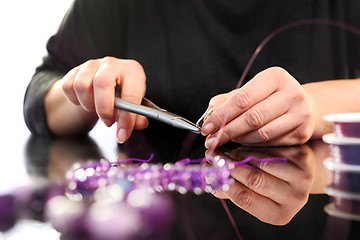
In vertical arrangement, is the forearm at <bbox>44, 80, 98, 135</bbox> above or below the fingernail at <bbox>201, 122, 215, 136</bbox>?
below

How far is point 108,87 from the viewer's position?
68 centimetres

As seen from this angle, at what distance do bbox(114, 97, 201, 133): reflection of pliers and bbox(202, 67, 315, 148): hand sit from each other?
0.09 feet

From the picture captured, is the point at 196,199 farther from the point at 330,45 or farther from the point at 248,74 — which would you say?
the point at 330,45

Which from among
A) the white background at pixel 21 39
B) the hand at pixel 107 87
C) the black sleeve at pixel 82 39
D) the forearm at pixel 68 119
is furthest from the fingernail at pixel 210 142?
the white background at pixel 21 39

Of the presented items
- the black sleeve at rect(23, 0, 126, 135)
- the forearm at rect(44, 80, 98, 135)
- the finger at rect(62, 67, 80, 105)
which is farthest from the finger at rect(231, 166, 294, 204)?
the black sleeve at rect(23, 0, 126, 135)

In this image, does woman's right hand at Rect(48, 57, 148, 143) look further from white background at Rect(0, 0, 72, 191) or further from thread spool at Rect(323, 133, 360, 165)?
white background at Rect(0, 0, 72, 191)

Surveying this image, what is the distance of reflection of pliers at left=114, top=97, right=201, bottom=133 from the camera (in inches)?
23.4

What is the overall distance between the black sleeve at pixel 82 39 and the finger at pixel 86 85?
29 cm

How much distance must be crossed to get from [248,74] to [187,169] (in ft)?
2.20

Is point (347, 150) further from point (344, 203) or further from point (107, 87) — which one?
point (107, 87)

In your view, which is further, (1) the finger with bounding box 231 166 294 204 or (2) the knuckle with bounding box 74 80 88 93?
(2) the knuckle with bounding box 74 80 88 93

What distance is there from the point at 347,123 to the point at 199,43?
0.71 m

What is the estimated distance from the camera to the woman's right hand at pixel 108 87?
681 millimetres

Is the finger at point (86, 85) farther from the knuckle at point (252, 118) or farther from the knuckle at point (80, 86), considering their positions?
the knuckle at point (252, 118)
